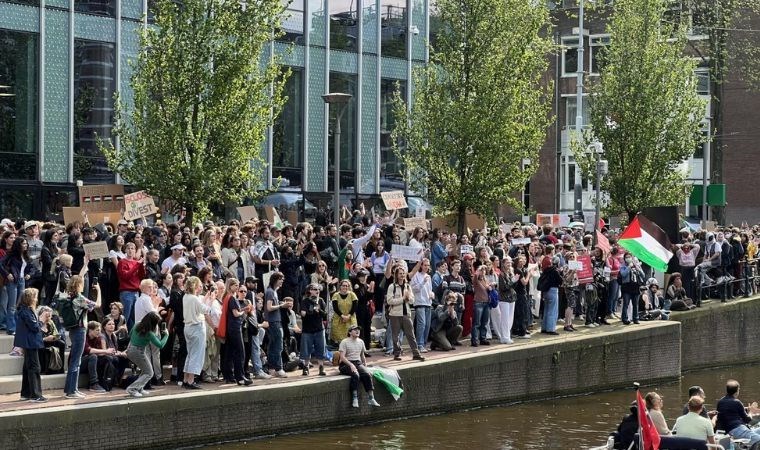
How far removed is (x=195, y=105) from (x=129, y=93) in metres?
8.16

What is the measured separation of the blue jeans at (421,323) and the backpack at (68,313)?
25.6ft

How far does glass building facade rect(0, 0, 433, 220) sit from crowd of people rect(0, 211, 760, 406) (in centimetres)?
569

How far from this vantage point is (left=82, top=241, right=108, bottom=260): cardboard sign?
21.5 meters

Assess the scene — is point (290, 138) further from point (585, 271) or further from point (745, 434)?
point (745, 434)

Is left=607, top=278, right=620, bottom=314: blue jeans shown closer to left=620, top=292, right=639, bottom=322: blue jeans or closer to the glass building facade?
left=620, top=292, right=639, bottom=322: blue jeans

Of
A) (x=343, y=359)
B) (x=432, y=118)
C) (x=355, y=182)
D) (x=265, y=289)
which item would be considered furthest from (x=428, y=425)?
(x=355, y=182)

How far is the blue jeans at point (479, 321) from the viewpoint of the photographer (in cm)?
2678

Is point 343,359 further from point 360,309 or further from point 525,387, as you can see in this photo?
point 525,387

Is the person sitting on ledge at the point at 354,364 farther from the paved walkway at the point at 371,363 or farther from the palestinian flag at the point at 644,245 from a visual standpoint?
the palestinian flag at the point at 644,245

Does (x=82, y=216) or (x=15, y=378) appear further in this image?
(x=82, y=216)

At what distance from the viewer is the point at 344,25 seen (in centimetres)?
4141


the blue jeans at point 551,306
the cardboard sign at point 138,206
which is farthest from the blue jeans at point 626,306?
the cardboard sign at point 138,206

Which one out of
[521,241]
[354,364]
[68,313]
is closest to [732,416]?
[354,364]

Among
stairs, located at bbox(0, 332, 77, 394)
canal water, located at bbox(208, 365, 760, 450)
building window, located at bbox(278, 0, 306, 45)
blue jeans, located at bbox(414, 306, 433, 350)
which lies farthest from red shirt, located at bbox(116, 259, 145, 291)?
building window, located at bbox(278, 0, 306, 45)
